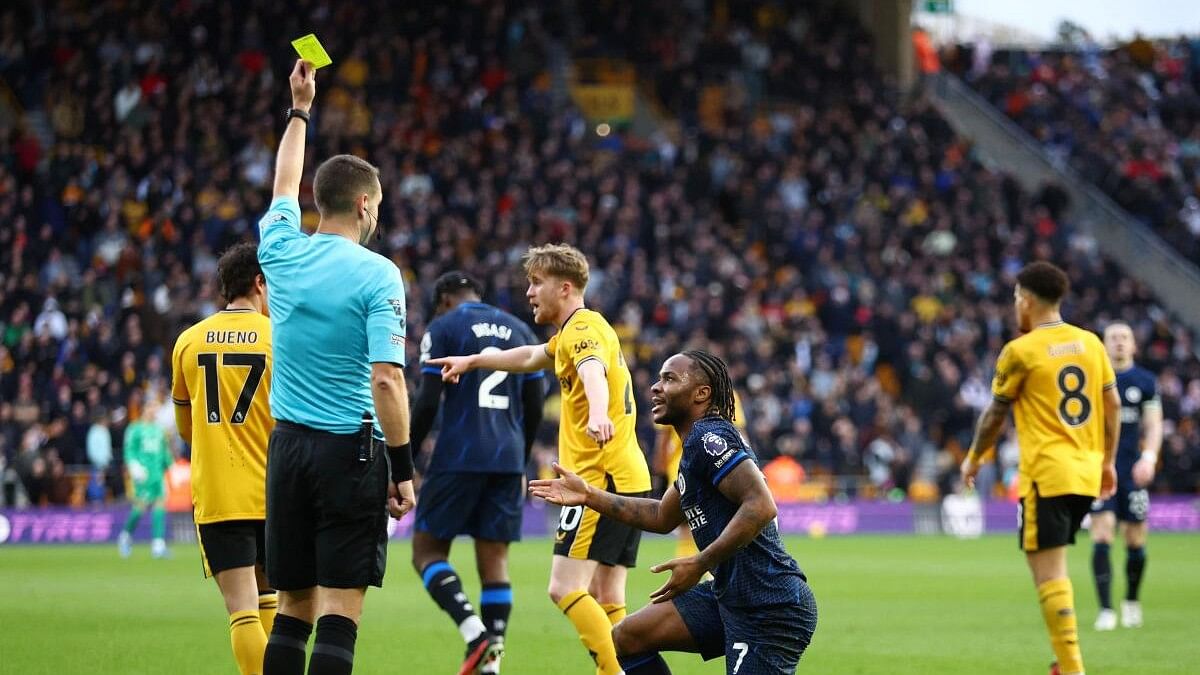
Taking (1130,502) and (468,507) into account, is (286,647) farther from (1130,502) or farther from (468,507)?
(1130,502)

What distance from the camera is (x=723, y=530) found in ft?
21.1

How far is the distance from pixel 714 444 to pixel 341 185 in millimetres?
1954

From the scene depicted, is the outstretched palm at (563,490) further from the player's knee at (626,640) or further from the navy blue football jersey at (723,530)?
the player's knee at (626,640)

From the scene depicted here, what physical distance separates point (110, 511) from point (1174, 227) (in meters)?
24.6

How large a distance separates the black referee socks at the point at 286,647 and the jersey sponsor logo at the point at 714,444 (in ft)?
6.32

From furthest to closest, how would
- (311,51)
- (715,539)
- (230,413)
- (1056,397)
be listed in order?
(1056,397) → (230,413) → (311,51) → (715,539)

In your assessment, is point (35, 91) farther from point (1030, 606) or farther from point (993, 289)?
point (1030, 606)

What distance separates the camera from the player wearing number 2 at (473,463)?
1005cm

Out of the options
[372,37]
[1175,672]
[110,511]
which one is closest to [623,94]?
[372,37]

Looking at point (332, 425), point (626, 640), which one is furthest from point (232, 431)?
point (626, 640)

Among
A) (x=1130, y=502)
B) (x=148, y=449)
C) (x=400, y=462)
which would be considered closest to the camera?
(x=400, y=462)

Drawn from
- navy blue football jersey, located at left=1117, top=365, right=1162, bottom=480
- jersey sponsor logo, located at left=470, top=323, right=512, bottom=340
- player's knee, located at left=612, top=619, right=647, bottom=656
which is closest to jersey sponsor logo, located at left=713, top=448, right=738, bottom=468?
player's knee, located at left=612, top=619, right=647, bottom=656

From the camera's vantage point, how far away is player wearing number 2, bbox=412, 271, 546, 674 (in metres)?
10.1

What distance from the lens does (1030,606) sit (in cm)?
1538
